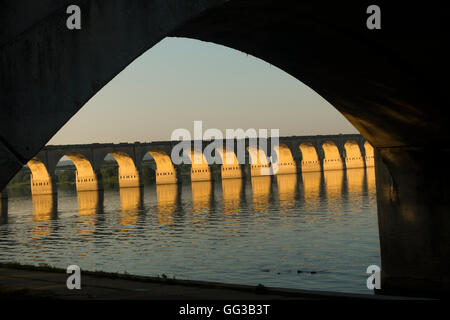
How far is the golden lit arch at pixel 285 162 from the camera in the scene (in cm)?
11506

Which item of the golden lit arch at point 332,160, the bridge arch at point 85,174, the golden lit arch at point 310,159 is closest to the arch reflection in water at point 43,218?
the bridge arch at point 85,174

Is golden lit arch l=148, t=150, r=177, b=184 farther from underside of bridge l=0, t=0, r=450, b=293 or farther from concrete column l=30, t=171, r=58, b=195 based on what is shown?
underside of bridge l=0, t=0, r=450, b=293

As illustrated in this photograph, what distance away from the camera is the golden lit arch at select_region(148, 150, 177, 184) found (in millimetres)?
100562

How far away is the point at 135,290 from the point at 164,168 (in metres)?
91.0

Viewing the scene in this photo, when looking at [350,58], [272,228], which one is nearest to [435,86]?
[350,58]

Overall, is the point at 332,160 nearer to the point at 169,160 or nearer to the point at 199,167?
the point at 199,167

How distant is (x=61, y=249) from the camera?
32.0 metres

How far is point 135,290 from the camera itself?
1120cm

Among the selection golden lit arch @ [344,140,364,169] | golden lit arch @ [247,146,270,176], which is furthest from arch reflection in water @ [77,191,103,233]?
golden lit arch @ [344,140,364,169]

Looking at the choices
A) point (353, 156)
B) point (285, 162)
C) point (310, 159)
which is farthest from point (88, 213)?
point (353, 156)

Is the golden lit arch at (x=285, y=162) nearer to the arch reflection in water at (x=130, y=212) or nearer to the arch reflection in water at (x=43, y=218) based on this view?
the arch reflection in water at (x=130, y=212)

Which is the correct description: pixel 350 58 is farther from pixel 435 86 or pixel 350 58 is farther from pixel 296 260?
pixel 296 260

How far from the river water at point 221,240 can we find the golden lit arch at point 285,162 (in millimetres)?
56030

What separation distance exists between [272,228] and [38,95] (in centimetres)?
3024
